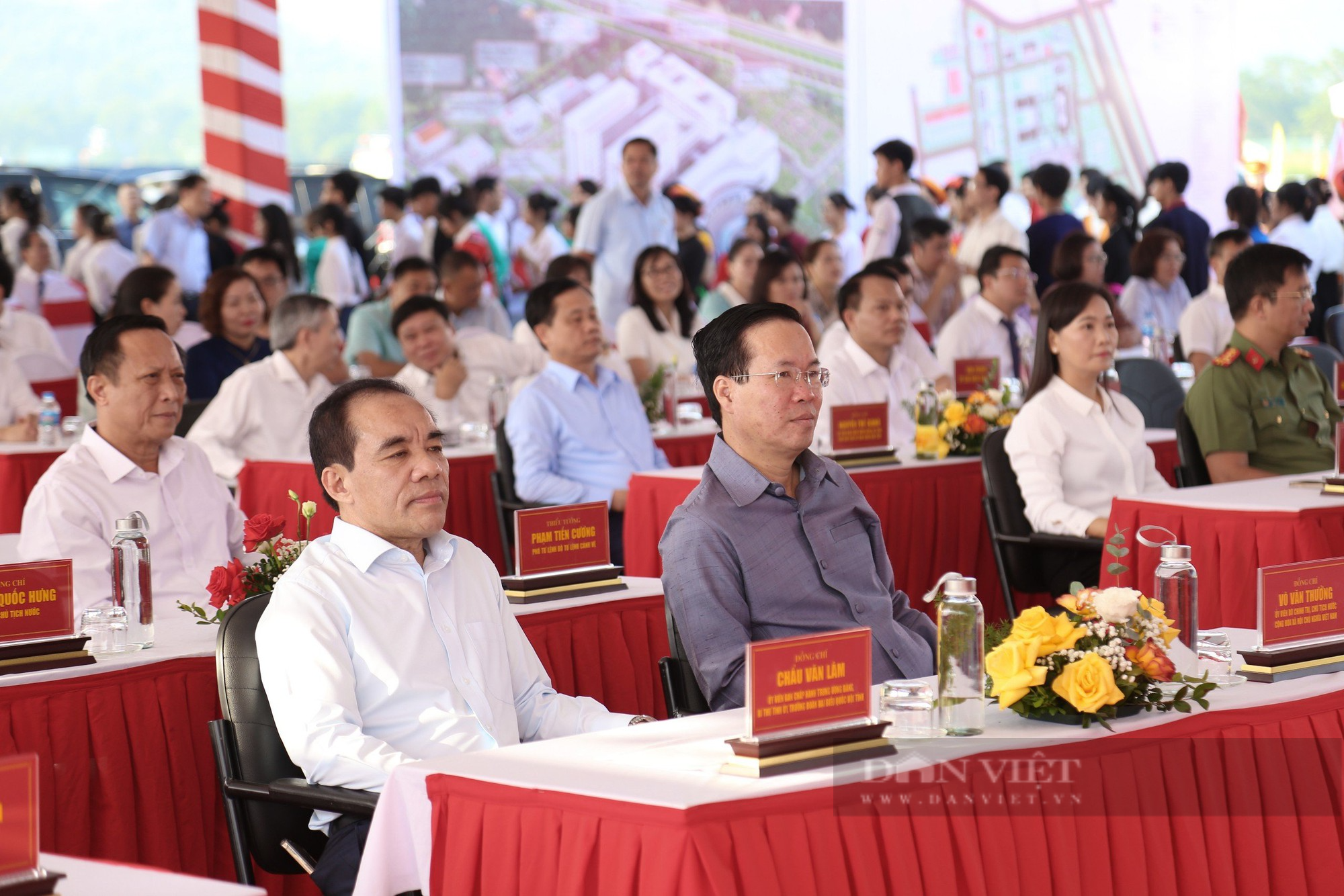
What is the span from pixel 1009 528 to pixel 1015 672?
2190 mm

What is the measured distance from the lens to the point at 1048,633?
196cm

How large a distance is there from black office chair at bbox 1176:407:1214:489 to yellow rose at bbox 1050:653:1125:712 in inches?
104

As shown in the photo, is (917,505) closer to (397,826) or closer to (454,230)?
(397,826)

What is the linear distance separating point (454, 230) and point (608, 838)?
8.78m

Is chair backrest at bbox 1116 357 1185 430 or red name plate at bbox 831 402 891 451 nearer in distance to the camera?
red name plate at bbox 831 402 891 451

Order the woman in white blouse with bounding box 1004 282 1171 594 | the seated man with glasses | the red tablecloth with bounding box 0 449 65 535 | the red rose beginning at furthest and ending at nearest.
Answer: the red tablecloth with bounding box 0 449 65 535
the woman in white blouse with bounding box 1004 282 1171 594
the red rose
the seated man with glasses

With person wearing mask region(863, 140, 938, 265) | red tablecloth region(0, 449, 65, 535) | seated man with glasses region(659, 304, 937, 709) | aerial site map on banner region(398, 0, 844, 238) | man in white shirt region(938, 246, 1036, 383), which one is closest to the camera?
seated man with glasses region(659, 304, 937, 709)

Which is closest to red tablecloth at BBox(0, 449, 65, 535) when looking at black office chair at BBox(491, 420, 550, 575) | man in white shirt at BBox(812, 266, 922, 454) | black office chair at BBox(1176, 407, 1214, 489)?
black office chair at BBox(491, 420, 550, 575)

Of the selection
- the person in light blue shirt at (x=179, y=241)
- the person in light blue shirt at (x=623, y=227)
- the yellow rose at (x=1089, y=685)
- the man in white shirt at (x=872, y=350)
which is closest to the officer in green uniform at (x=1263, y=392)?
the man in white shirt at (x=872, y=350)

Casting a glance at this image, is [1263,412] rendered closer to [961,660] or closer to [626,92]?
[961,660]

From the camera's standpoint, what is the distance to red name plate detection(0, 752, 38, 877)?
1408 mm

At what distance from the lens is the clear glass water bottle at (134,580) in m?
2.70

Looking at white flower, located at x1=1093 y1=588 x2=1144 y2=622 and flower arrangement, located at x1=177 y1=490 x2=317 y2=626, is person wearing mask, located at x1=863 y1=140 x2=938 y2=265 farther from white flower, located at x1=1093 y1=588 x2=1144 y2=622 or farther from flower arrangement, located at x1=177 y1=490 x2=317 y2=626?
white flower, located at x1=1093 y1=588 x2=1144 y2=622

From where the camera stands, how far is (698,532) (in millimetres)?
2459
